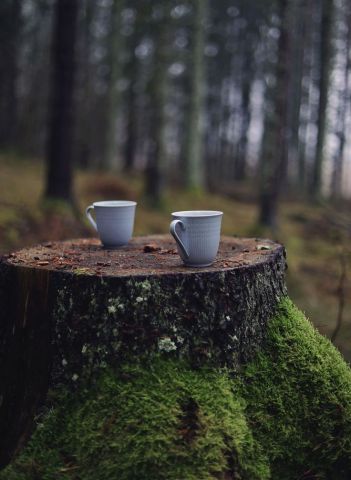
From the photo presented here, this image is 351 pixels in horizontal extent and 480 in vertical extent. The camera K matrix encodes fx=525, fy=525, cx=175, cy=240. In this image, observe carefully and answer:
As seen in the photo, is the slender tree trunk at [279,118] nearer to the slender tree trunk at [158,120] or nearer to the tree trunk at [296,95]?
the slender tree trunk at [158,120]

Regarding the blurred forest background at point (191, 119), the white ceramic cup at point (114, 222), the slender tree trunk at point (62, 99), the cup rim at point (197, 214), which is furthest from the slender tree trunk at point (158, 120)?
the cup rim at point (197, 214)

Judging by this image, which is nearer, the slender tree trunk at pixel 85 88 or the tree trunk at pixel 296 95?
the slender tree trunk at pixel 85 88

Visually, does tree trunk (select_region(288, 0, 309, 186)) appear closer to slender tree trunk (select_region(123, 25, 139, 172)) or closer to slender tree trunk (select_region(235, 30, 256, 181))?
slender tree trunk (select_region(235, 30, 256, 181))

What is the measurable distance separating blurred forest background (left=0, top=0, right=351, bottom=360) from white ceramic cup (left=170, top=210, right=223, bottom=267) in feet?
7.29

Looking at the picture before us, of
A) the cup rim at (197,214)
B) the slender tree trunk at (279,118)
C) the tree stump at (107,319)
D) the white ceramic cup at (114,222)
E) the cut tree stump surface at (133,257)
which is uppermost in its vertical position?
the slender tree trunk at (279,118)

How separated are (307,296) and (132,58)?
46.9 ft

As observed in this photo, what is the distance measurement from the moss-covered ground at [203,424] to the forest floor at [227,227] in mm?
1000

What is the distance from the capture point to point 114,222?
3666 millimetres

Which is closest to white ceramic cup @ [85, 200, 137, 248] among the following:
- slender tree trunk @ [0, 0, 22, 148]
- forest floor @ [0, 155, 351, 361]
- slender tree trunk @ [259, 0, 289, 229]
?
forest floor @ [0, 155, 351, 361]

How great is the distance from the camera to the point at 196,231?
10.1ft

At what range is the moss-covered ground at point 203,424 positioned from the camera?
261 cm

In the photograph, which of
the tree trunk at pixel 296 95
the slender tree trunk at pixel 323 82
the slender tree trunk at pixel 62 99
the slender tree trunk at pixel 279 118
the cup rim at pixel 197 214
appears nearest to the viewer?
the cup rim at pixel 197 214

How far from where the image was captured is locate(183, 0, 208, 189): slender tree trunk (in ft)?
46.2

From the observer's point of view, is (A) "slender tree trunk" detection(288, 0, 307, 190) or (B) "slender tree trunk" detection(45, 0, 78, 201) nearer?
(B) "slender tree trunk" detection(45, 0, 78, 201)
